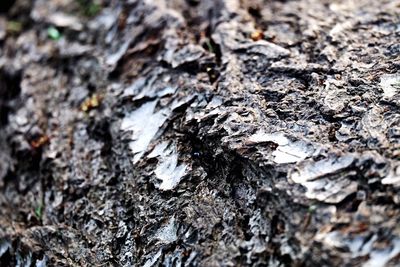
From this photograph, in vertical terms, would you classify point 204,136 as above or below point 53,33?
below

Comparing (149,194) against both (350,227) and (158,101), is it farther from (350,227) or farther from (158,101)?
(350,227)

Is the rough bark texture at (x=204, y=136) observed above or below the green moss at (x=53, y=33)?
below

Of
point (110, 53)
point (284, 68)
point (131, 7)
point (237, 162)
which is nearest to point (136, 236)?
point (237, 162)

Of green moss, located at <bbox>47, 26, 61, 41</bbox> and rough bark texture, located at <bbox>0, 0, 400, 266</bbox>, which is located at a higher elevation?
green moss, located at <bbox>47, 26, 61, 41</bbox>

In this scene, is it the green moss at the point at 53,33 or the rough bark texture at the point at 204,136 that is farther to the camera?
the green moss at the point at 53,33

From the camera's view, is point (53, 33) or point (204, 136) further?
point (53, 33)

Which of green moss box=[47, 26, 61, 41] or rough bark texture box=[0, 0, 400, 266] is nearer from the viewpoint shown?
rough bark texture box=[0, 0, 400, 266]

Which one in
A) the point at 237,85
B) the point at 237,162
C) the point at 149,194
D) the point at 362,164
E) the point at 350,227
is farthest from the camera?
the point at 237,85

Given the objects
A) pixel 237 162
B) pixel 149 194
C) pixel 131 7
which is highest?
pixel 131 7
